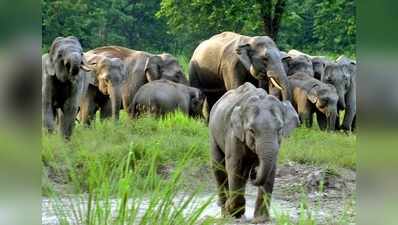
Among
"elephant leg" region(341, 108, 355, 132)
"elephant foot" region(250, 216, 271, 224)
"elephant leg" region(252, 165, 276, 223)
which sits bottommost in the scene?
"elephant leg" region(341, 108, 355, 132)

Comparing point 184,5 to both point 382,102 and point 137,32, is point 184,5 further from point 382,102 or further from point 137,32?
point 382,102

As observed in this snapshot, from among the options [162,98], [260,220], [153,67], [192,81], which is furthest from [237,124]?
[192,81]

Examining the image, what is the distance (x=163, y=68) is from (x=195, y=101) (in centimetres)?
71

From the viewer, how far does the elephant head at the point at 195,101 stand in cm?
707

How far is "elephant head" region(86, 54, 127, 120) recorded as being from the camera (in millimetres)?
6605

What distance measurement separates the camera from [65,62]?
5219 millimetres

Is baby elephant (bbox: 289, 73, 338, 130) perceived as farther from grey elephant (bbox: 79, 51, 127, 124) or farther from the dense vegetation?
the dense vegetation

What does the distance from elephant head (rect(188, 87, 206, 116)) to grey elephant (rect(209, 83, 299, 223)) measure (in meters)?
3.50

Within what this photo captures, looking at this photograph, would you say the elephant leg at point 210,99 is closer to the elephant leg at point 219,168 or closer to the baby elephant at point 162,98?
the baby elephant at point 162,98

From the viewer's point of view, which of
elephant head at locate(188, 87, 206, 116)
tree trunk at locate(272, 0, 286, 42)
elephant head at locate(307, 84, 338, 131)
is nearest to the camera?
elephant head at locate(307, 84, 338, 131)

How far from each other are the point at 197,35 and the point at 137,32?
1328 millimetres

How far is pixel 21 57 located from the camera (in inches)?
25.8

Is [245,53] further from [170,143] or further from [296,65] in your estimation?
[170,143]

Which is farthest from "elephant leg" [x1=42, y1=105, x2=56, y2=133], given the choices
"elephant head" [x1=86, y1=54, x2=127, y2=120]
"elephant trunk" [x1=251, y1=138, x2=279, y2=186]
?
"elephant trunk" [x1=251, y1=138, x2=279, y2=186]
